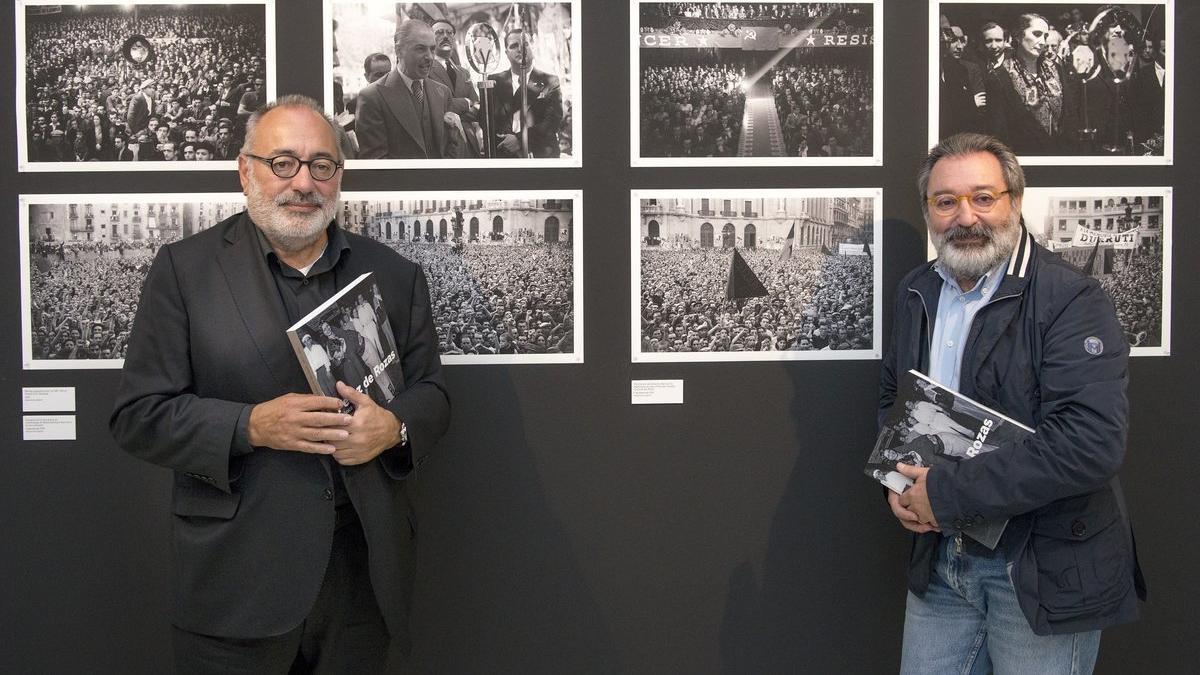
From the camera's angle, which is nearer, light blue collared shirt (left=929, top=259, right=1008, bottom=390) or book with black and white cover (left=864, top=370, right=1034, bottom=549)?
book with black and white cover (left=864, top=370, right=1034, bottom=549)

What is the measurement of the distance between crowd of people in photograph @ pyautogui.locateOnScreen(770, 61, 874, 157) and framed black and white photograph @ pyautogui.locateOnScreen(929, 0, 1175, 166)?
26cm

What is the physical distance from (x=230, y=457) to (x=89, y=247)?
4.31 feet

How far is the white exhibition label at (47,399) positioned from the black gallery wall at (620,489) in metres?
0.03

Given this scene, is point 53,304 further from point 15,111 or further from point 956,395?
point 956,395

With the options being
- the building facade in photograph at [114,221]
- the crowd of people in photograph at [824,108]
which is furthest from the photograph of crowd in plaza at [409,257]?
the crowd of people in photograph at [824,108]

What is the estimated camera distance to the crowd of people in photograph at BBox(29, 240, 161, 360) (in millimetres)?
2898

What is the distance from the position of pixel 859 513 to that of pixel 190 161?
8.87 feet

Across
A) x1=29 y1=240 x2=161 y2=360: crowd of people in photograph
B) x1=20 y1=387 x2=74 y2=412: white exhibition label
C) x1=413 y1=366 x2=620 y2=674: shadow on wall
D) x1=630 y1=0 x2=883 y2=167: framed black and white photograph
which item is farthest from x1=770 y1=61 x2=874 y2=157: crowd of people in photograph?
x1=20 y1=387 x2=74 y2=412: white exhibition label

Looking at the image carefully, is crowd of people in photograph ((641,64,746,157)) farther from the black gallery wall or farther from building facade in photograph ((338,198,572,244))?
building facade in photograph ((338,198,572,244))

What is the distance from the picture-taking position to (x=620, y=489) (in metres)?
3.00

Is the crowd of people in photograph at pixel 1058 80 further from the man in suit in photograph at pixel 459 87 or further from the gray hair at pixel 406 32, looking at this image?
the gray hair at pixel 406 32

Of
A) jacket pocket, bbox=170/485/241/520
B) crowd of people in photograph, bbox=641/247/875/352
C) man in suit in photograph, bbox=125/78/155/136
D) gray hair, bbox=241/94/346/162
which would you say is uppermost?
man in suit in photograph, bbox=125/78/155/136

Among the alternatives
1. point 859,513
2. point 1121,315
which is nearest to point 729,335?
point 859,513

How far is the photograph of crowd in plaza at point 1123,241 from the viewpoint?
3.02 metres
